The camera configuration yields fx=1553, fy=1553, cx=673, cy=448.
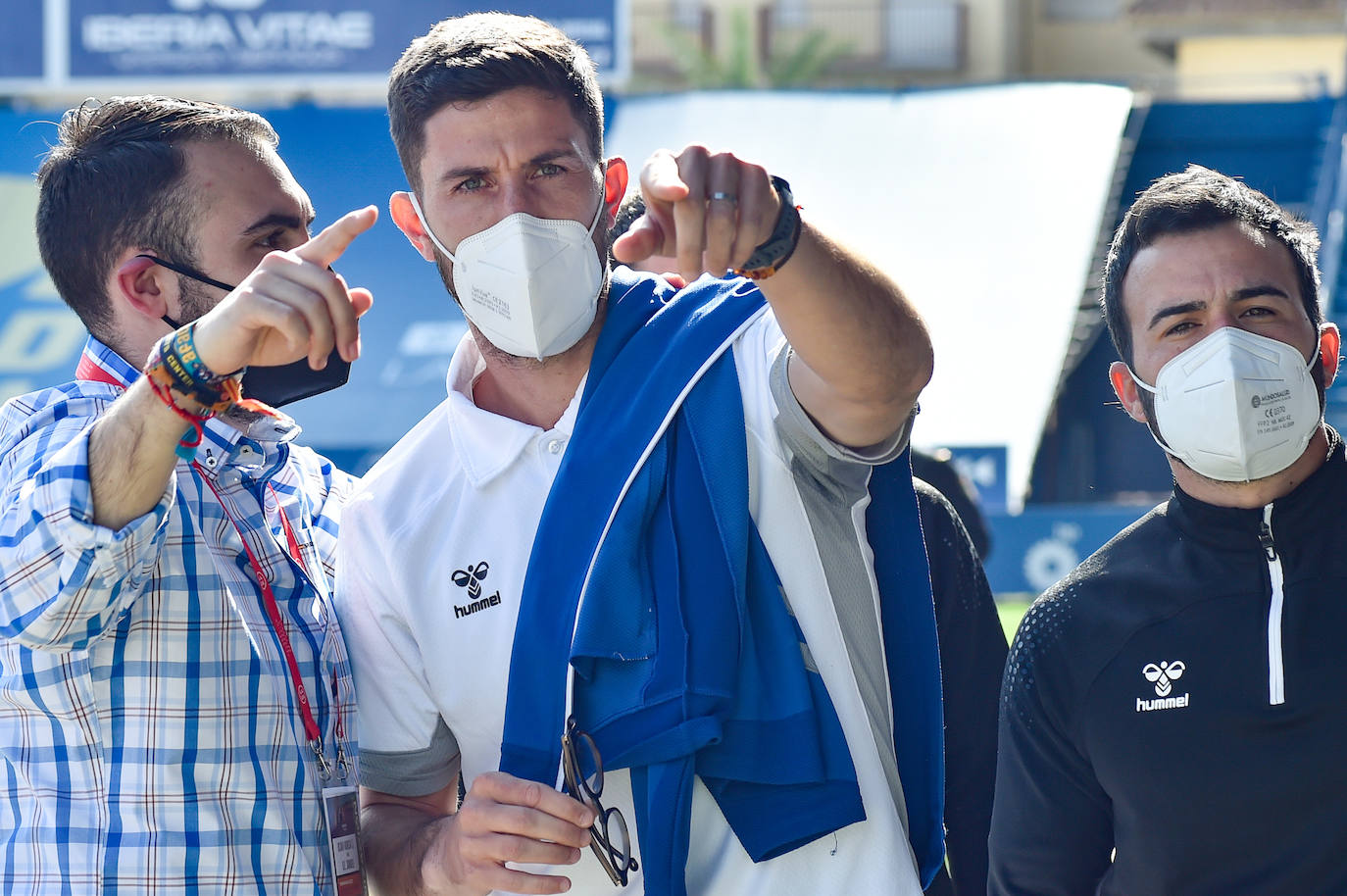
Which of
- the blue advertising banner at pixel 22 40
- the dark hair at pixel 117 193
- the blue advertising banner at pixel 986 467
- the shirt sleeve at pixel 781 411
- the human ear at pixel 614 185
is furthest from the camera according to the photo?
the blue advertising banner at pixel 22 40

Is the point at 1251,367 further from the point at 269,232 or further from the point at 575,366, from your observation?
the point at 269,232

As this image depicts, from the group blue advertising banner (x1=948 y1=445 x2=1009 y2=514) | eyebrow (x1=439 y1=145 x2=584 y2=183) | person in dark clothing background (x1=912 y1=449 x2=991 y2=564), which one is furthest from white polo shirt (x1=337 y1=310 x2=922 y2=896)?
blue advertising banner (x1=948 y1=445 x2=1009 y2=514)

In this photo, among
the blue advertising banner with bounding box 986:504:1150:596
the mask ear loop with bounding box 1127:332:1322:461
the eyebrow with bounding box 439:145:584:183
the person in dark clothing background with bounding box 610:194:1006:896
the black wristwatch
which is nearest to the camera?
the black wristwatch

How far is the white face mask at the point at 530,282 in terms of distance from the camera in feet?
7.52

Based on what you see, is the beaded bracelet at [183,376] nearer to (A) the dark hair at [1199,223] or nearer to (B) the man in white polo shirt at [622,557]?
(B) the man in white polo shirt at [622,557]

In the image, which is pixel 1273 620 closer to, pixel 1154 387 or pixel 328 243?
pixel 1154 387

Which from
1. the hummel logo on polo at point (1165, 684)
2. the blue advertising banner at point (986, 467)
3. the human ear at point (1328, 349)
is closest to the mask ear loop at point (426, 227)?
the hummel logo on polo at point (1165, 684)

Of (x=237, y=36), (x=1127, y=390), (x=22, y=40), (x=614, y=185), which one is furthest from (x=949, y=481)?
(x=22, y=40)

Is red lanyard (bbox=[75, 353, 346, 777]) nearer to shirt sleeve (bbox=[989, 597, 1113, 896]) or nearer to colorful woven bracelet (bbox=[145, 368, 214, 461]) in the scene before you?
colorful woven bracelet (bbox=[145, 368, 214, 461])

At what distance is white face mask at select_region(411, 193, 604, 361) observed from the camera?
2.29 m

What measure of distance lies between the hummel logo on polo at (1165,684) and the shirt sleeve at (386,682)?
117cm

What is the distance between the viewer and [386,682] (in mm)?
2439

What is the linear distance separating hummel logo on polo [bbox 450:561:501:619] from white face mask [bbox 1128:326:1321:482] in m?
1.23

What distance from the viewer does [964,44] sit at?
85.1 feet
